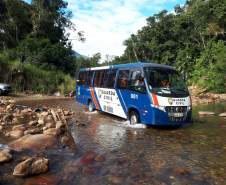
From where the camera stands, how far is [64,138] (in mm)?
10438

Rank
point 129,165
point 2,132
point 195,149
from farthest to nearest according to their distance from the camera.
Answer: point 2,132 → point 195,149 → point 129,165

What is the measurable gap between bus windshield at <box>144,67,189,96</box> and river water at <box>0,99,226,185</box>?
170 centimetres

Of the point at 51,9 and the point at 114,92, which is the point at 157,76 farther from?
the point at 51,9

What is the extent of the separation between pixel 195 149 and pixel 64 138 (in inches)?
171

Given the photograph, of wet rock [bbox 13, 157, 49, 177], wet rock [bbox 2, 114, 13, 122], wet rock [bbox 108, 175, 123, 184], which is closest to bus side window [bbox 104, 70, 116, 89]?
wet rock [bbox 2, 114, 13, 122]

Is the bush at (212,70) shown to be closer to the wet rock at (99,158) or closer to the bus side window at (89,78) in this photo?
the bus side window at (89,78)

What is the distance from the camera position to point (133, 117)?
13.9 meters

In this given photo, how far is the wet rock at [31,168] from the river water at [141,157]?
0.59ft

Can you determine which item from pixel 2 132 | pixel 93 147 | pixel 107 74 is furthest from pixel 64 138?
pixel 107 74

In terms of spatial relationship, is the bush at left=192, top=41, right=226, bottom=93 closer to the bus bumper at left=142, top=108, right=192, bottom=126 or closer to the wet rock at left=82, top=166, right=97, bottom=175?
the bus bumper at left=142, top=108, right=192, bottom=126

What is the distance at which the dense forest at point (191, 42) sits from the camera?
124ft

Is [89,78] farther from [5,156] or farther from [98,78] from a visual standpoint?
[5,156]

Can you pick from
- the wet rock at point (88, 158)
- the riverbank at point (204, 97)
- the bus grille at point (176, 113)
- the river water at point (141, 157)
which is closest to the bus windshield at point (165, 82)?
the bus grille at point (176, 113)

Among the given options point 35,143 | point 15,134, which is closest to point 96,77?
point 15,134
